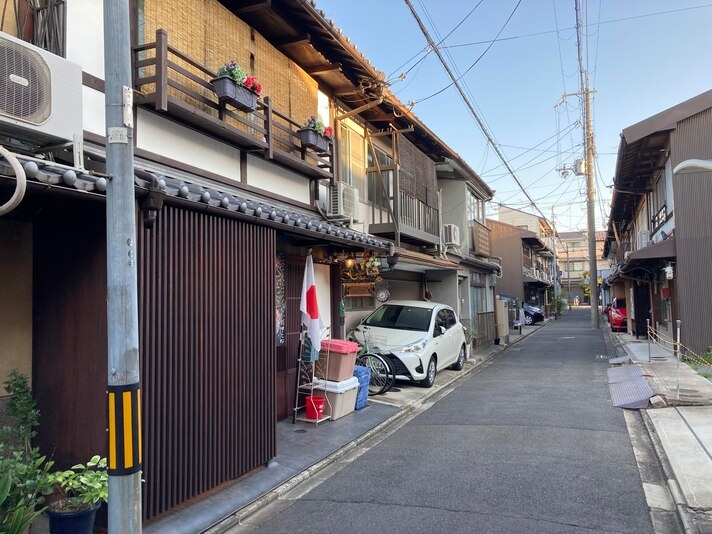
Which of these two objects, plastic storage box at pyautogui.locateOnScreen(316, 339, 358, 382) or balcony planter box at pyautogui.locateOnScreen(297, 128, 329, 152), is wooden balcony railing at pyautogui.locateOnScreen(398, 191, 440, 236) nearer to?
balcony planter box at pyautogui.locateOnScreen(297, 128, 329, 152)

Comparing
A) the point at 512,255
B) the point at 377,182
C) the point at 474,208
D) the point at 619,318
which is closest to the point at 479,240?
the point at 474,208

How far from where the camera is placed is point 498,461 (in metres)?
6.21

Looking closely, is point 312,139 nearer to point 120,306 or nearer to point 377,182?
point 377,182

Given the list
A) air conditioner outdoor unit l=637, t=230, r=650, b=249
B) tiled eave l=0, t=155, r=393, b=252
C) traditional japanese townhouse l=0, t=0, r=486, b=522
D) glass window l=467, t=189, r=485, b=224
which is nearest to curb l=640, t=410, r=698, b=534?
traditional japanese townhouse l=0, t=0, r=486, b=522

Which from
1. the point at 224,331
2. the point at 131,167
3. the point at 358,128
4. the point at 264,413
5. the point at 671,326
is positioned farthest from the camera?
the point at 671,326

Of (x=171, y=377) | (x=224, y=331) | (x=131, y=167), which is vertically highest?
(x=131, y=167)

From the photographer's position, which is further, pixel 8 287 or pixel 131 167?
pixel 8 287

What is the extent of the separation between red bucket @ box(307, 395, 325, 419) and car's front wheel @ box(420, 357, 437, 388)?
368 centimetres

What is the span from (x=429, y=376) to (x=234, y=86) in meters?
7.38

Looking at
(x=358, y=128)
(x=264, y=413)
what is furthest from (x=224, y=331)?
(x=358, y=128)

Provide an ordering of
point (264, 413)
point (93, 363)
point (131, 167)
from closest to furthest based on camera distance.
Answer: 1. point (131, 167)
2. point (93, 363)
3. point (264, 413)

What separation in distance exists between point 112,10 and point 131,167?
1.00m

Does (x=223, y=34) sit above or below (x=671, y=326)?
above

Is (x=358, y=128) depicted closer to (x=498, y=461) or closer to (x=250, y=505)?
(x=498, y=461)
